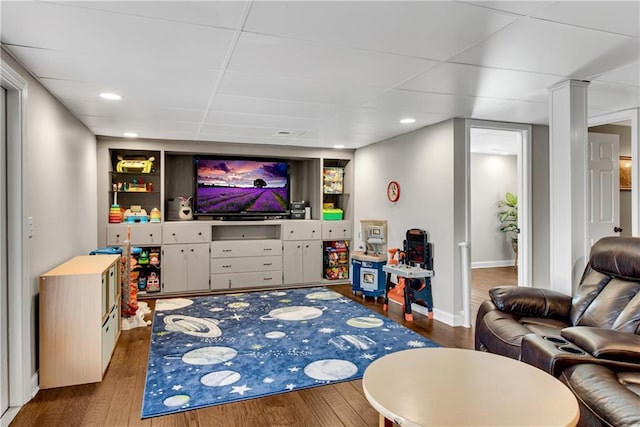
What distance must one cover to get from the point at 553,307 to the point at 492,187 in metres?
5.88

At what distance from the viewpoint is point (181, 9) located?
6.15 ft

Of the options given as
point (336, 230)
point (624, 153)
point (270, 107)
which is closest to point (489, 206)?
point (624, 153)

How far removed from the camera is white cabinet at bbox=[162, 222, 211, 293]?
548 centimetres

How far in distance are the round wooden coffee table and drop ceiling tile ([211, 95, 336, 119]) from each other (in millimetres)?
2469

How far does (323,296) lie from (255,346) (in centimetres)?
204

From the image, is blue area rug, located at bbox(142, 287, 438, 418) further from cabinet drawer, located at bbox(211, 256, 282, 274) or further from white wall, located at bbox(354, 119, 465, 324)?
white wall, located at bbox(354, 119, 465, 324)

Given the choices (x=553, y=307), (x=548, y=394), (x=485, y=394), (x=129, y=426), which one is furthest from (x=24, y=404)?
(x=553, y=307)

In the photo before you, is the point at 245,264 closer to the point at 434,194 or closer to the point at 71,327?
the point at 434,194

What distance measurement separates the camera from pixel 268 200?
6316mm

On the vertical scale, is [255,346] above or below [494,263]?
below

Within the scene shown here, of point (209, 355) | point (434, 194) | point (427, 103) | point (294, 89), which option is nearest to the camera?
point (294, 89)

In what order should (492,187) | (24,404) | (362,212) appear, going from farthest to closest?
(492,187) → (362,212) → (24,404)

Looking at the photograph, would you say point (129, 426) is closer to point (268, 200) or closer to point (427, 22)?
point (427, 22)

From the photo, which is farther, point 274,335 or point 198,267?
point 198,267
